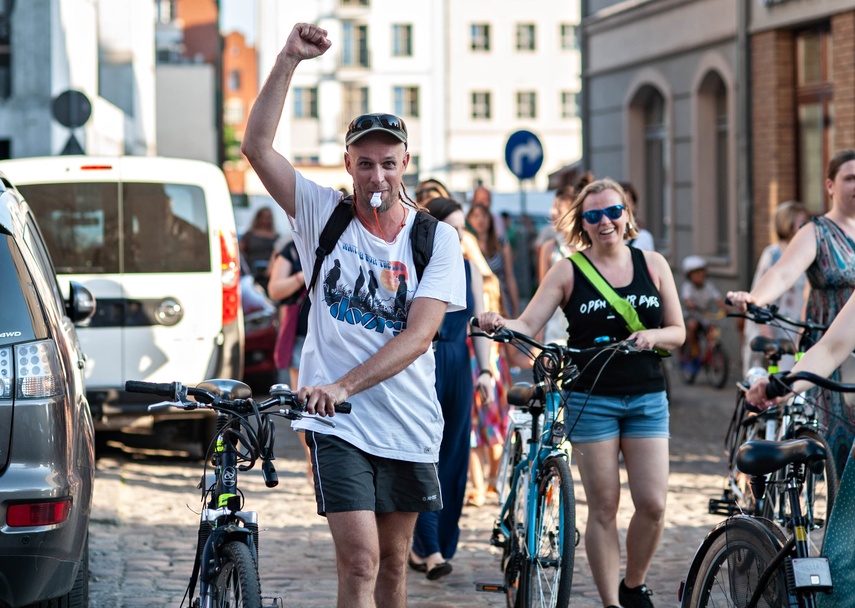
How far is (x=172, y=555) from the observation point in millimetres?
7793

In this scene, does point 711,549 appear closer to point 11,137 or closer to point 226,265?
point 226,265

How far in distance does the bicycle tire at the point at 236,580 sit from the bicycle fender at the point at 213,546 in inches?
0.7

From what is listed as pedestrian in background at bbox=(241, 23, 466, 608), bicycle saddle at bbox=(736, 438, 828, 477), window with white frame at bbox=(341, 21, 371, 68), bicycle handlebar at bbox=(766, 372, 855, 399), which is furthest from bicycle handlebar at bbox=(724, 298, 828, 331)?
window with white frame at bbox=(341, 21, 371, 68)

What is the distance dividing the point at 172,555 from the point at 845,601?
15.9 ft

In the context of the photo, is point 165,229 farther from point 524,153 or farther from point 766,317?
point 524,153

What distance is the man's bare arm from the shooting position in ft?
14.4

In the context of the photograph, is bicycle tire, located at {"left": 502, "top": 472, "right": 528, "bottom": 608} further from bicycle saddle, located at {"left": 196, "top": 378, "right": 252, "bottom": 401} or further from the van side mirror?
the van side mirror

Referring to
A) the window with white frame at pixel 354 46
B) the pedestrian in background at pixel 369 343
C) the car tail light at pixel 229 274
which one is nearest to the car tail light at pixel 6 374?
the pedestrian in background at pixel 369 343

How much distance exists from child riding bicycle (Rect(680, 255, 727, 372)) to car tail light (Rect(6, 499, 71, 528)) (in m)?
12.3

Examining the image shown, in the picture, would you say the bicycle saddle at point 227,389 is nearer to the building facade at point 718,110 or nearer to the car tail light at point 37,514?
the car tail light at point 37,514

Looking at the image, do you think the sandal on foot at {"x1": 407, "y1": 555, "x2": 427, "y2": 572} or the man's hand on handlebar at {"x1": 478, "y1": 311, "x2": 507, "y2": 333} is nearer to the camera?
the man's hand on handlebar at {"x1": 478, "y1": 311, "x2": 507, "y2": 333}

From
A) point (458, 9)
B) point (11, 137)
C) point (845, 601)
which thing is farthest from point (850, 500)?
point (458, 9)

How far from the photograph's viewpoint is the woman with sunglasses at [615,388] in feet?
19.4

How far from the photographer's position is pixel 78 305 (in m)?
6.80
